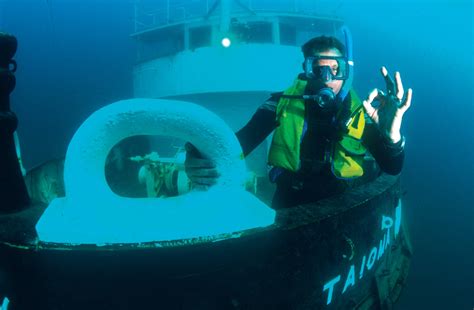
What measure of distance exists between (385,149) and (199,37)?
9118 mm

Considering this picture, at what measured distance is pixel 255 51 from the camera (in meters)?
9.66

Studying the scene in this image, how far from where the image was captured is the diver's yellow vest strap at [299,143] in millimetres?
2457

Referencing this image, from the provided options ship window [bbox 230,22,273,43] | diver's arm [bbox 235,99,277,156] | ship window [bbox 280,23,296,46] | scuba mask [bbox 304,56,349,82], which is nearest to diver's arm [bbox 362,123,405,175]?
scuba mask [bbox 304,56,349,82]

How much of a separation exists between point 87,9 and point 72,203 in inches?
4792

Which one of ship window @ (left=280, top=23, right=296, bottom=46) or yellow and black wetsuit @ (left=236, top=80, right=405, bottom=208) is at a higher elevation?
ship window @ (left=280, top=23, right=296, bottom=46)

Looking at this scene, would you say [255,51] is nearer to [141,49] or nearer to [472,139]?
[141,49]

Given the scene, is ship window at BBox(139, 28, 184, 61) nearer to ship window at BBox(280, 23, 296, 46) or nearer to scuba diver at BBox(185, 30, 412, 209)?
ship window at BBox(280, 23, 296, 46)

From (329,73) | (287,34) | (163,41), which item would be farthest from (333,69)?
(163,41)

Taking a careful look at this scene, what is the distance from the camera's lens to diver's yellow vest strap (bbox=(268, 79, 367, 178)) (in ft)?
8.06

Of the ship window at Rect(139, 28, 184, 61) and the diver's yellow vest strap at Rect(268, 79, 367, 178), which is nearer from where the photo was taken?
the diver's yellow vest strap at Rect(268, 79, 367, 178)

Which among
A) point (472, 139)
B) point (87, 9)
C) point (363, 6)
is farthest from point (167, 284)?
point (87, 9)

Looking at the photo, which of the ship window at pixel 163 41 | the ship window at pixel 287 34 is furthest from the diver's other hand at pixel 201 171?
the ship window at pixel 163 41

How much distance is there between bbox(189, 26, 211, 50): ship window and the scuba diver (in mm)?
8263

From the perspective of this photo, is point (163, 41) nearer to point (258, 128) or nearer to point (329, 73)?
point (258, 128)
